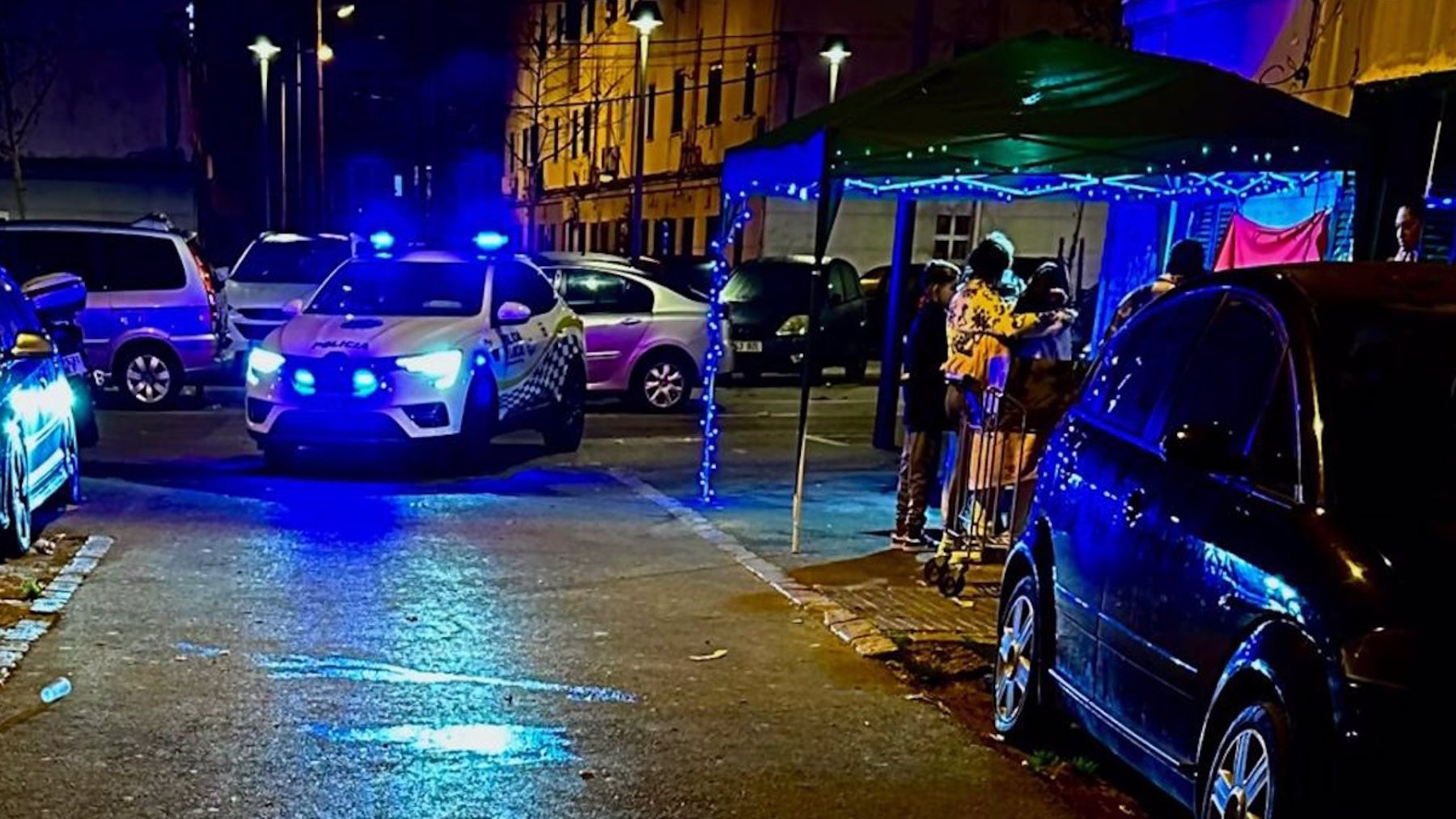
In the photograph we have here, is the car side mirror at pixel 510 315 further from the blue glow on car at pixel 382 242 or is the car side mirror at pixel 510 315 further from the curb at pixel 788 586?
the curb at pixel 788 586

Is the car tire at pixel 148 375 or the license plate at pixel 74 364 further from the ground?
the license plate at pixel 74 364

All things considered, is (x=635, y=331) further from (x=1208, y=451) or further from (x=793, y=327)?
(x=1208, y=451)

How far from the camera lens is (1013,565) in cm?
593

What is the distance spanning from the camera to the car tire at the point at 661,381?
54.5 ft

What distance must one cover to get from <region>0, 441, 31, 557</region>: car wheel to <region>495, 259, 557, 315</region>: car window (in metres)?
4.82

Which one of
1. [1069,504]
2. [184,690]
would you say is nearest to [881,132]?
[1069,504]

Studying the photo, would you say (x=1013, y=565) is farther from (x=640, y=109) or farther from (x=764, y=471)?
(x=640, y=109)

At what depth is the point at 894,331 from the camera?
1366 centimetres

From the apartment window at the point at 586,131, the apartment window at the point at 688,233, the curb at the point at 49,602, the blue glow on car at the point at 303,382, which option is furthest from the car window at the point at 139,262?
the apartment window at the point at 586,131

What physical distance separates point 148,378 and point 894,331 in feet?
26.7

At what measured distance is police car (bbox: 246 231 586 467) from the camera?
1091 cm

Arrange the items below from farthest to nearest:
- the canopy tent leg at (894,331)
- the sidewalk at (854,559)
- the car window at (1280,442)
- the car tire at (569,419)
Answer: the canopy tent leg at (894,331)
the car tire at (569,419)
the sidewalk at (854,559)
the car window at (1280,442)

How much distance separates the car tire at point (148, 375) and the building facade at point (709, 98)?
1299 cm

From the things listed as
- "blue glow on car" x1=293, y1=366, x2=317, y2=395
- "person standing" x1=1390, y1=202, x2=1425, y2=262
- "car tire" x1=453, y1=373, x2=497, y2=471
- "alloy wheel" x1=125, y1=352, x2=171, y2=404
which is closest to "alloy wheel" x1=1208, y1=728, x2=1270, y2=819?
"person standing" x1=1390, y1=202, x2=1425, y2=262
